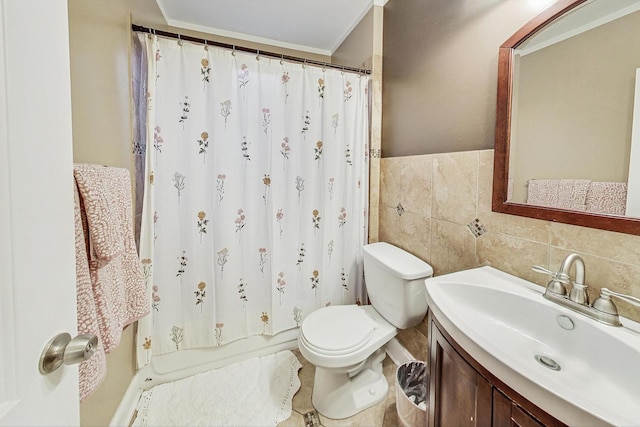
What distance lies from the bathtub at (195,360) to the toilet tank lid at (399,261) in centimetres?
84

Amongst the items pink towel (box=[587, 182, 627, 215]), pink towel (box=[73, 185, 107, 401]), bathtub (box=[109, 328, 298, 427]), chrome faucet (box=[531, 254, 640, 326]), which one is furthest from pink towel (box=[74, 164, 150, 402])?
pink towel (box=[587, 182, 627, 215])

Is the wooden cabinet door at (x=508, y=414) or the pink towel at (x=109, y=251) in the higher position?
the pink towel at (x=109, y=251)

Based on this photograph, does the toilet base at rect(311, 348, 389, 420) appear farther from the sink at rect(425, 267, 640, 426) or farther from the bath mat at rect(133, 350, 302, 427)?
the sink at rect(425, 267, 640, 426)

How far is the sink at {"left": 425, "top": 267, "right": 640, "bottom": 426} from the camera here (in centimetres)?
50

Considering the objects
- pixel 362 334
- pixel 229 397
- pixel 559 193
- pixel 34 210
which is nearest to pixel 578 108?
pixel 559 193

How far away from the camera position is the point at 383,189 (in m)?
1.81

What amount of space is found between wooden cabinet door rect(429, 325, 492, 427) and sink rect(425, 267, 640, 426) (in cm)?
7

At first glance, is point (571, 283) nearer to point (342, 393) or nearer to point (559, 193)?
point (559, 193)

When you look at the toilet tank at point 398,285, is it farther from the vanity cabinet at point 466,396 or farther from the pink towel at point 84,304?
the pink towel at point 84,304

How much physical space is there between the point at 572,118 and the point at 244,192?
1500 mm

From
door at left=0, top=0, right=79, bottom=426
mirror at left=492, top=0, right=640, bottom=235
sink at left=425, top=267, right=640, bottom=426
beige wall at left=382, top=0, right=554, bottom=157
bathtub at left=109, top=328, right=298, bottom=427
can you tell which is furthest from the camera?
bathtub at left=109, top=328, right=298, bottom=427

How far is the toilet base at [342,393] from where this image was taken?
1.33 meters

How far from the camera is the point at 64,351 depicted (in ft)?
1.40

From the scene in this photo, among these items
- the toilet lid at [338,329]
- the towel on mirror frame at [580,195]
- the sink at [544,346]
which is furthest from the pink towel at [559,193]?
the toilet lid at [338,329]
